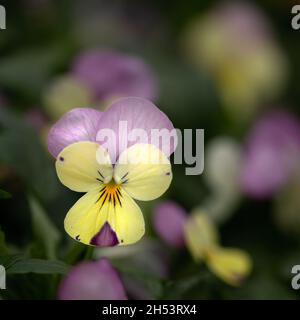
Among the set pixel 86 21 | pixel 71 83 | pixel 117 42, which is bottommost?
pixel 71 83

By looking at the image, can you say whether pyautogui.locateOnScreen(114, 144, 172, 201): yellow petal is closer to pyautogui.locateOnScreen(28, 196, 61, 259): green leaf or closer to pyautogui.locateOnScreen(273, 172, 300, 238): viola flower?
pyautogui.locateOnScreen(28, 196, 61, 259): green leaf

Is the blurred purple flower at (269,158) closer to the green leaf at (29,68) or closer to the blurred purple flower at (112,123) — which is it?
the green leaf at (29,68)

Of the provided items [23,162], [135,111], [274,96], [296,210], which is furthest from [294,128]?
Result: [135,111]

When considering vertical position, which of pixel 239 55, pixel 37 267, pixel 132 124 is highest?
pixel 239 55

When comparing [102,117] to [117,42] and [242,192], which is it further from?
[117,42]

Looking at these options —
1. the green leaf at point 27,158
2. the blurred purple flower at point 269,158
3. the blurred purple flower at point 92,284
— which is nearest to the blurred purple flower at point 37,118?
the green leaf at point 27,158

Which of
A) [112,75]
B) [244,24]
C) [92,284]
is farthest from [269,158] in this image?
[244,24]

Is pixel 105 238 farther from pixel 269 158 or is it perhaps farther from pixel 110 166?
pixel 269 158
